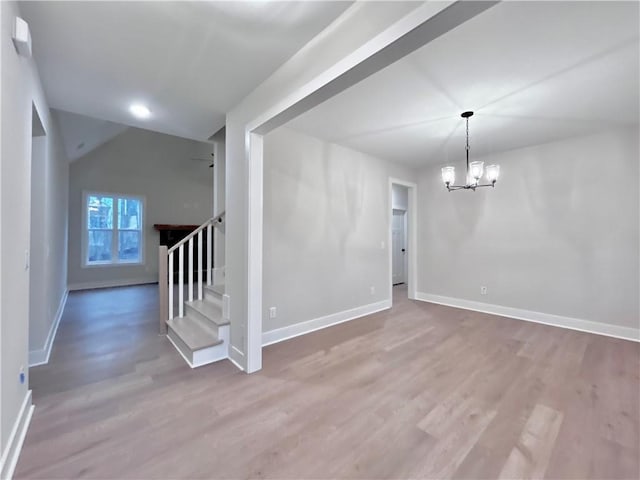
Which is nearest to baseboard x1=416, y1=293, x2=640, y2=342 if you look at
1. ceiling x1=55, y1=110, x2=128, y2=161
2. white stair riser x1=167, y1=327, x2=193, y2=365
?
white stair riser x1=167, y1=327, x2=193, y2=365

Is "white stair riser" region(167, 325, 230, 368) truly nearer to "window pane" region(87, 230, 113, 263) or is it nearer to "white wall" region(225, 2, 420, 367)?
"white wall" region(225, 2, 420, 367)

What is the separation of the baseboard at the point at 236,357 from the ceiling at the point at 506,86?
2.54m

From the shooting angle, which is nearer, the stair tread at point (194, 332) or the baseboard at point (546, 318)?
the stair tread at point (194, 332)

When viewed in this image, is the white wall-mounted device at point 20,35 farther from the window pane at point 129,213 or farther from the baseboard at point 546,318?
the window pane at point 129,213

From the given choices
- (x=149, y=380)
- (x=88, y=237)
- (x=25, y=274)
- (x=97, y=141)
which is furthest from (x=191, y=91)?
(x=88, y=237)

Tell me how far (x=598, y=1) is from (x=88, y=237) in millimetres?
8601

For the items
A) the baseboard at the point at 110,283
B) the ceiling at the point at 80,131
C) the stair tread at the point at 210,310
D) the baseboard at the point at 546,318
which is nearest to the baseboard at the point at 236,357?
the stair tread at the point at 210,310

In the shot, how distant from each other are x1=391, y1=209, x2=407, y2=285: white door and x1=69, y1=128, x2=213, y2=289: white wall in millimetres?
5264

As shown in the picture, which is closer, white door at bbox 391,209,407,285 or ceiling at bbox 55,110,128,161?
ceiling at bbox 55,110,128,161

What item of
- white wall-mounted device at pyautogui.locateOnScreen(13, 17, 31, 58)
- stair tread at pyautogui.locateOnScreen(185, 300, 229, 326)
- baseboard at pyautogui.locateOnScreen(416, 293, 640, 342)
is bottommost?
baseboard at pyautogui.locateOnScreen(416, 293, 640, 342)

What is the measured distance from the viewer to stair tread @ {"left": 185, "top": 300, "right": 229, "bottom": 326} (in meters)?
2.85

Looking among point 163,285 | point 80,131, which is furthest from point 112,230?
point 163,285

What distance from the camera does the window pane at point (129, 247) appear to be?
6820 millimetres

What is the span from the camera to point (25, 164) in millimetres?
1762
